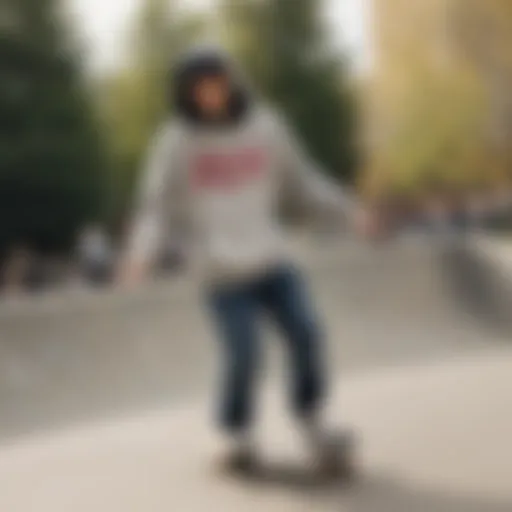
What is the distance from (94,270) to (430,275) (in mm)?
780

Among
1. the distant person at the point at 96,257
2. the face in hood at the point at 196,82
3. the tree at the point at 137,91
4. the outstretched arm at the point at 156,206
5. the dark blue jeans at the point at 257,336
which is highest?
the tree at the point at 137,91

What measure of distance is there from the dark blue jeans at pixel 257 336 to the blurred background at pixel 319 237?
0.12m

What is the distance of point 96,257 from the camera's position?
6.34 ft

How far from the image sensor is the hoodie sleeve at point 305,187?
0.97m

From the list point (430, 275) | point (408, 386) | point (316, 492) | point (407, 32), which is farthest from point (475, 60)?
point (316, 492)

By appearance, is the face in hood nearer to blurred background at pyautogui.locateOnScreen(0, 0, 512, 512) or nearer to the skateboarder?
the skateboarder

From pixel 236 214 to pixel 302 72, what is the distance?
61.6 inches

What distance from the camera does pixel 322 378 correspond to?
98cm

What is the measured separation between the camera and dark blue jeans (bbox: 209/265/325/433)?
0.94m

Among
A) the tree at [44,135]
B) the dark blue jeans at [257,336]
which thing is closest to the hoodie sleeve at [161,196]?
the dark blue jeans at [257,336]

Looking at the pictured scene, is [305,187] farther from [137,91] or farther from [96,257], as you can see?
[137,91]

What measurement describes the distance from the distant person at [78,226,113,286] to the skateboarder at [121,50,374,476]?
0.78 meters

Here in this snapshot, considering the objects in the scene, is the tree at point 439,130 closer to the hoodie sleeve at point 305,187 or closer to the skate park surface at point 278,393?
the skate park surface at point 278,393

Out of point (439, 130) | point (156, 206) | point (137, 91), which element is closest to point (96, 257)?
point (137, 91)
